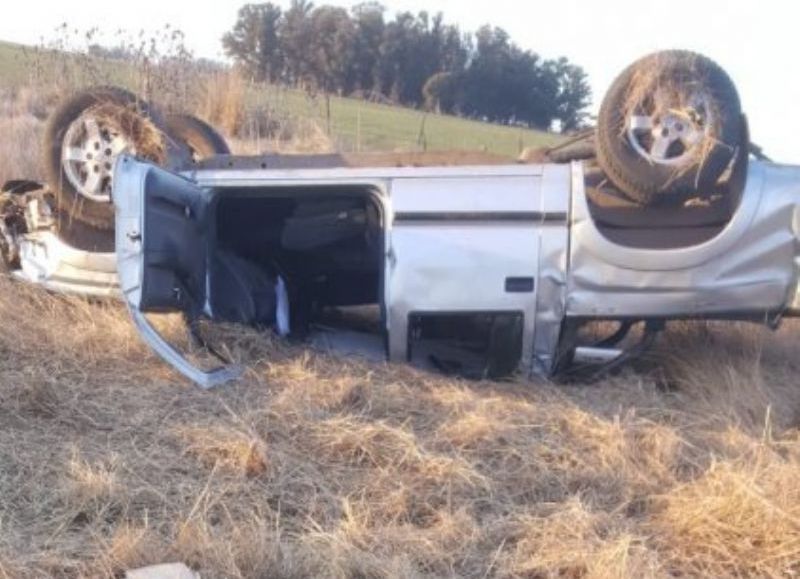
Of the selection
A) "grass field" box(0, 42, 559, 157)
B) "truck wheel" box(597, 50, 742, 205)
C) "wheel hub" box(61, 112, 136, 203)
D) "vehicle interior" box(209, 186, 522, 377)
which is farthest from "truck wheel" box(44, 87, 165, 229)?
"grass field" box(0, 42, 559, 157)

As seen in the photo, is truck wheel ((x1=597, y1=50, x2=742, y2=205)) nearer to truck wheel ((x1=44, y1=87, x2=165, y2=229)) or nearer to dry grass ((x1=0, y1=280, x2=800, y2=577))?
dry grass ((x1=0, y1=280, x2=800, y2=577))

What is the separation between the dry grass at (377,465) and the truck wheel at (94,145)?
620 mm

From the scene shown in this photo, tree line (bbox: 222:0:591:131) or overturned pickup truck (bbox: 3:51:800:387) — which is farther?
tree line (bbox: 222:0:591:131)

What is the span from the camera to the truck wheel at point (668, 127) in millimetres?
5484

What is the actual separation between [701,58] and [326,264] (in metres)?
2.58

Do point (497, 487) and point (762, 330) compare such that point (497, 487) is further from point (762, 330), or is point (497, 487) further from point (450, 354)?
point (762, 330)

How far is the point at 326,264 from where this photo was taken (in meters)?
6.98

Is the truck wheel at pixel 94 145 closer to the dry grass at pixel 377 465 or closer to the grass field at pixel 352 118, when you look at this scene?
the dry grass at pixel 377 465

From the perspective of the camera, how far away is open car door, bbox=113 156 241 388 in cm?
530

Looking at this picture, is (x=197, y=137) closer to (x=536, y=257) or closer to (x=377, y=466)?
(x=536, y=257)

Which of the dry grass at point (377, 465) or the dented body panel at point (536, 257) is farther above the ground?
the dented body panel at point (536, 257)

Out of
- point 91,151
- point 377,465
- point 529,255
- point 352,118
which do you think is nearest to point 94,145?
point 91,151

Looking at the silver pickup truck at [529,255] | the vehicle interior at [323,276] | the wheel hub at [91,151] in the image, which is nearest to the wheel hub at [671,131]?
the silver pickup truck at [529,255]

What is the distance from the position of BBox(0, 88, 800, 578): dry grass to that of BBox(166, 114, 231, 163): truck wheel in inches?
46.7
